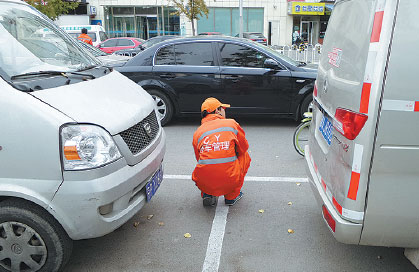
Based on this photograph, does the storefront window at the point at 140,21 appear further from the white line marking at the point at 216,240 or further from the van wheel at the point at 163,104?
the white line marking at the point at 216,240

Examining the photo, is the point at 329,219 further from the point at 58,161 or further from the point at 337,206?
the point at 58,161

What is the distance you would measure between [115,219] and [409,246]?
6.39ft

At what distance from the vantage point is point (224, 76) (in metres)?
6.72

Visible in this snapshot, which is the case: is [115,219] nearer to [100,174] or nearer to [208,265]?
[100,174]

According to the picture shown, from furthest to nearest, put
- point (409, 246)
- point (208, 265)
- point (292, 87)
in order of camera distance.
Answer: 1. point (292, 87)
2. point (208, 265)
3. point (409, 246)

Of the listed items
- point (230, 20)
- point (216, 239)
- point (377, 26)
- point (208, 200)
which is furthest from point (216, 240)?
point (230, 20)

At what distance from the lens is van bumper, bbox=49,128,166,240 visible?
7.78 feet

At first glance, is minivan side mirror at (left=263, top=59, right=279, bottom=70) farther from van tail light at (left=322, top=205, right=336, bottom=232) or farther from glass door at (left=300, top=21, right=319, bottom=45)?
glass door at (left=300, top=21, right=319, bottom=45)

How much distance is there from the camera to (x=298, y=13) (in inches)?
1254

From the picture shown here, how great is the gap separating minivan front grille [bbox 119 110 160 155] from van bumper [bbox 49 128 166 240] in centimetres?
17

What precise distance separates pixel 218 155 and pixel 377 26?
1.87m

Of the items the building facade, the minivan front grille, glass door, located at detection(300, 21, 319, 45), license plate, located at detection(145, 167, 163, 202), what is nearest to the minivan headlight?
the minivan front grille

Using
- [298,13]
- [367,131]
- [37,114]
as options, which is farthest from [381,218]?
[298,13]

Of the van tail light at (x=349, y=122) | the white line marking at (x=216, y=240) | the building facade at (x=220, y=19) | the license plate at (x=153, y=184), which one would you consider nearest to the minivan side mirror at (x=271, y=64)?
the white line marking at (x=216, y=240)
